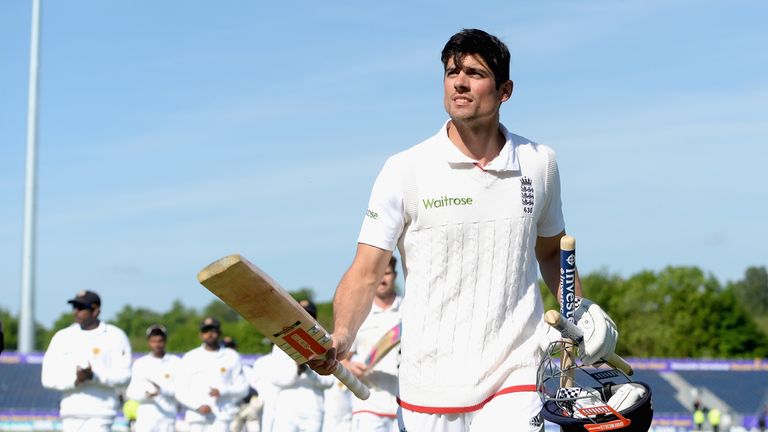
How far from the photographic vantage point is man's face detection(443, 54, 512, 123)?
5.12 m

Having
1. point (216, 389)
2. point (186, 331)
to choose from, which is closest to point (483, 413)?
point (216, 389)

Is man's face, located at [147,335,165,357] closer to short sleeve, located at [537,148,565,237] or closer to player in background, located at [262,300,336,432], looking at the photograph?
player in background, located at [262,300,336,432]

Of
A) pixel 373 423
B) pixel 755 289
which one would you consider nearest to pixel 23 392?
pixel 373 423

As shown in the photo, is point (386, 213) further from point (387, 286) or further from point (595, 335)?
point (387, 286)

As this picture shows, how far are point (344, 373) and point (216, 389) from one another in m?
12.0

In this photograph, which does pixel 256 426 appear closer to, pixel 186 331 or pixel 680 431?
pixel 680 431

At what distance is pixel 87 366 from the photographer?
1223cm

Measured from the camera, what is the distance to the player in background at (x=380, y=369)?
10.9m

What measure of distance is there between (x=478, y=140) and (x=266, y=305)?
130cm

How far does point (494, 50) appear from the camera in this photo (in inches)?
203

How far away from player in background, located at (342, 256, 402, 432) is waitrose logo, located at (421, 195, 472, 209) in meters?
5.76

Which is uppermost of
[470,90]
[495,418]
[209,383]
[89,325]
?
[470,90]

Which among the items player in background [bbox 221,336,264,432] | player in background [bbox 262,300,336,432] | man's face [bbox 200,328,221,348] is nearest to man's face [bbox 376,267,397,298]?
player in background [bbox 262,300,336,432]

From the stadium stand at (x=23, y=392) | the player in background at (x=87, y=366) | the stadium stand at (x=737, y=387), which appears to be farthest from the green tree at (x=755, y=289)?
the player in background at (x=87, y=366)
